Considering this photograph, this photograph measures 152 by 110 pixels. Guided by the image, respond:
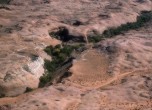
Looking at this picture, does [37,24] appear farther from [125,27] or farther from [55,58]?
[125,27]

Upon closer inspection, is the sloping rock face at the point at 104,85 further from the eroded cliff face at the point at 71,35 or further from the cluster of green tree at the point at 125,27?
the cluster of green tree at the point at 125,27

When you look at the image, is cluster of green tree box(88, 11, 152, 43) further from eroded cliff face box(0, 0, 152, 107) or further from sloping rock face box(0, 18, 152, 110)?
sloping rock face box(0, 18, 152, 110)

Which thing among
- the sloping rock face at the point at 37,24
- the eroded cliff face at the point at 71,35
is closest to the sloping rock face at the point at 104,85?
the eroded cliff face at the point at 71,35

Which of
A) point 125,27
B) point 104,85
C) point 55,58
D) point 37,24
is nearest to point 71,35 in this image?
point 37,24

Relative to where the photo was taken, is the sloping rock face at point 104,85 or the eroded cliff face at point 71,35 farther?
the eroded cliff face at point 71,35

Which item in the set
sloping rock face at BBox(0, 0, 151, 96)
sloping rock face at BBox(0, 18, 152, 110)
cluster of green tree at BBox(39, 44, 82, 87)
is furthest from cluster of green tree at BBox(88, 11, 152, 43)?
sloping rock face at BBox(0, 18, 152, 110)

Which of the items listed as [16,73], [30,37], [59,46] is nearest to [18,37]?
[30,37]
